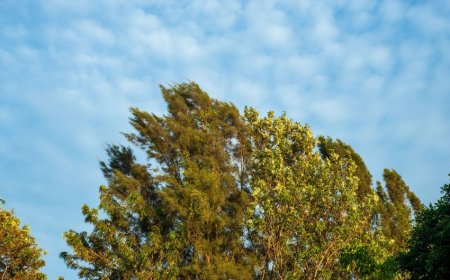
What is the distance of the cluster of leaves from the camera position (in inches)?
1204

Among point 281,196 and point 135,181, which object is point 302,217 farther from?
point 135,181

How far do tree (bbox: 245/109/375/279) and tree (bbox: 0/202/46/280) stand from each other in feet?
49.2

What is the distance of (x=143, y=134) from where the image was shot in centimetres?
3822

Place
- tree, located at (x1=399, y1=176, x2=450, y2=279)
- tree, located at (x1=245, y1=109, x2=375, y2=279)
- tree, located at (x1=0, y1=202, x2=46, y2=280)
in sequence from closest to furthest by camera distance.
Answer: tree, located at (x1=399, y1=176, x2=450, y2=279)
tree, located at (x1=245, y1=109, x2=375, y2=279)
tree, located at (x1=0, y1=202, x2=46, y2=280)

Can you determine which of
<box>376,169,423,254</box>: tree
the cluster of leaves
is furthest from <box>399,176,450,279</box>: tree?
<box>376,169,423,254</box>: tree

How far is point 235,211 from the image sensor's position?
33875 mm

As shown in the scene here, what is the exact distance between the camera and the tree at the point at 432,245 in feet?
59.7

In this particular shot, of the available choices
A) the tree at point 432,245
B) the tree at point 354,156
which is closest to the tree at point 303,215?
the tree at point 354,156

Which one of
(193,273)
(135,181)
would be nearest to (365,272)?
(193,273)

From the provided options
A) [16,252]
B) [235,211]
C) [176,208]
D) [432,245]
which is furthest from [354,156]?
[16,252]

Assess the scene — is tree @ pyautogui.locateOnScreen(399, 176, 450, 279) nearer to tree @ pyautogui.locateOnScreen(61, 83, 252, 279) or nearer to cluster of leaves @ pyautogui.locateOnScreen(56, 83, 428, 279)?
cluster of leaves @ pyautogui.locateOnScreen(56, 83, 428, 279)

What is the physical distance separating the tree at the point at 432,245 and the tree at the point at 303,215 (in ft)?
31.9

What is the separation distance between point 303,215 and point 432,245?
11.2 metres

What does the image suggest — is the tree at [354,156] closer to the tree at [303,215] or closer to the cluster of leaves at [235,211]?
the cluster of leaves at [235,211]
